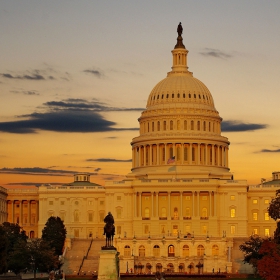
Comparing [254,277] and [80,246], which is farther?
[80,246]

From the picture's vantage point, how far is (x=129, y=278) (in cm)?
15762

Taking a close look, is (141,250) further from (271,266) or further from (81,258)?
(271,266)

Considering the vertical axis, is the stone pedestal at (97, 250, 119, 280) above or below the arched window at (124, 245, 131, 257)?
below

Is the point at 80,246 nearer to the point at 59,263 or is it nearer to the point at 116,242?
the point at 116,242

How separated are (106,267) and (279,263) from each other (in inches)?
834

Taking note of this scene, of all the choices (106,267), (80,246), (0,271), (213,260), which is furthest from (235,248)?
(106,267)

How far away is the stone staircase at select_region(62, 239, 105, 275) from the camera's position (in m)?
175

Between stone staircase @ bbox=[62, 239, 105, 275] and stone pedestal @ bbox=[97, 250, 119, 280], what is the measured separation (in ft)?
200

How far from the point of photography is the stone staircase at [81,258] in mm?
175400

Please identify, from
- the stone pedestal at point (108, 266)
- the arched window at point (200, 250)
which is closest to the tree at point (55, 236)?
the arched window at point (200, 250)

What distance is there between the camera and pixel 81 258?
185625 millimetres

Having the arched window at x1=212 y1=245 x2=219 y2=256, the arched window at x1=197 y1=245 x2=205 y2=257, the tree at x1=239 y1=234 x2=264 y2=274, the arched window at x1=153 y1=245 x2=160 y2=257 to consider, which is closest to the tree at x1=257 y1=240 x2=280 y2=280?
the tree at x1=239 y1=234 x2=264 y2=274

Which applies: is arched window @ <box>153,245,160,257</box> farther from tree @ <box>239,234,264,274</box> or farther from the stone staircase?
tree @ <box>239,234,264,274</box>

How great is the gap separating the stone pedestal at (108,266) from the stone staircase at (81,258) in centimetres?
6111
